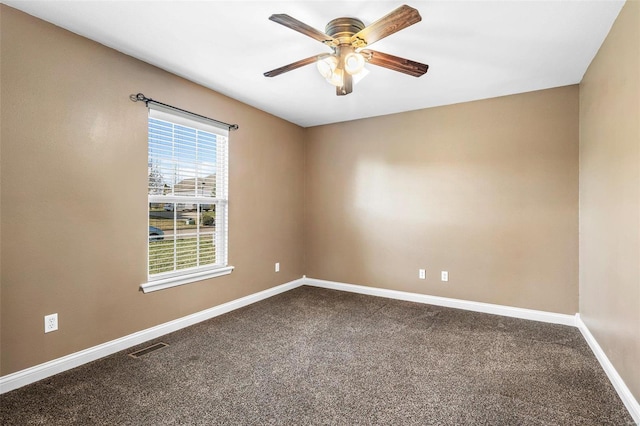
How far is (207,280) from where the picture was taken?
3461mm

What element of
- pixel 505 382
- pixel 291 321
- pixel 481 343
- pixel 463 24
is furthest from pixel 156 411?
pixel 463 24

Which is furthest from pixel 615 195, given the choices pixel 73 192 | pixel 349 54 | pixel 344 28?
pixel 73 192

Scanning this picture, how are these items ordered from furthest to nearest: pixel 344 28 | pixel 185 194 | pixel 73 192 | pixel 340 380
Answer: pixel 185 194 → pixel 73 192 → pixel 340 380 → pixel 344 28

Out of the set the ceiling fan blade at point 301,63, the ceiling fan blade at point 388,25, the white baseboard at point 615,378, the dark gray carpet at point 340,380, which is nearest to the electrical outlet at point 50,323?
the dark gray carpet at point 340,380

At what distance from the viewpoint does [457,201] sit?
153 inches

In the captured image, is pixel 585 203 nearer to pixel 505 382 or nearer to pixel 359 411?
pixel 505 382

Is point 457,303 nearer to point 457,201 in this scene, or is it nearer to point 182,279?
point 457,201

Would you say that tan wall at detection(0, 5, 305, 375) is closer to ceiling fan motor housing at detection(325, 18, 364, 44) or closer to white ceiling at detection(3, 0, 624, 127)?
white ceiling at detection(3, 0, 624, 127)

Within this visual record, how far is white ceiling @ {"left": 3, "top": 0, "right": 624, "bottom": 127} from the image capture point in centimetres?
205

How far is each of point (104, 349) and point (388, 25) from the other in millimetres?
3111

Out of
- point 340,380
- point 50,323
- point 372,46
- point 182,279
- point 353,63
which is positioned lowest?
point 340,380

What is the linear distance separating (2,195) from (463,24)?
3263 mm

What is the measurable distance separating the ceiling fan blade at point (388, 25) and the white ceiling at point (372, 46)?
20cm

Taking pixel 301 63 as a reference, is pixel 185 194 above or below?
below
